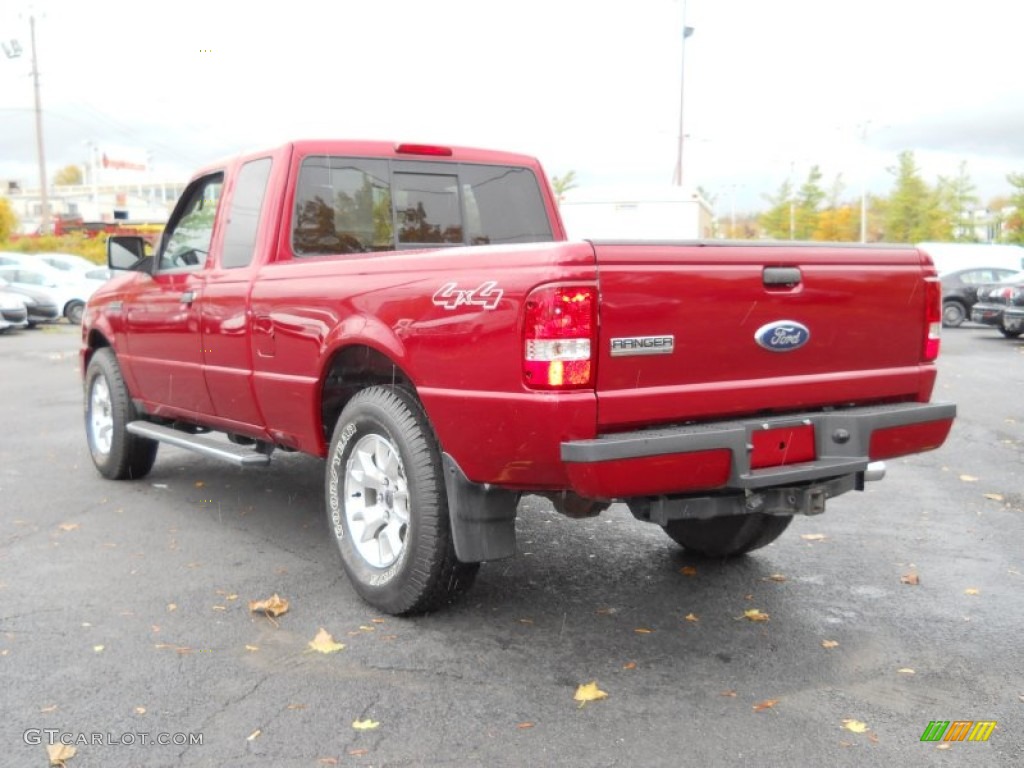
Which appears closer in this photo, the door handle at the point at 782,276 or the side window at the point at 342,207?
the door handle at the point at 782,276

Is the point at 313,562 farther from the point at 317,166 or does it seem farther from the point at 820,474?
the point at 820,474

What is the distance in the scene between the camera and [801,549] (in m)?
5.26

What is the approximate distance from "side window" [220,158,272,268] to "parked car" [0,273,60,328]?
20419 millimetres

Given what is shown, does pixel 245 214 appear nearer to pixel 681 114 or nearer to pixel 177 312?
pixel 177 312

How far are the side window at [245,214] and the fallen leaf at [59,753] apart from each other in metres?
2.71

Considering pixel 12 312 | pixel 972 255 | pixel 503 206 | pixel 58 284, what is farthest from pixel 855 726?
pixel 972 255

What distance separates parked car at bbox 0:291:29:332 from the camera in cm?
2160

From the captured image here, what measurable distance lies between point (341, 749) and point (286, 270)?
241 cm

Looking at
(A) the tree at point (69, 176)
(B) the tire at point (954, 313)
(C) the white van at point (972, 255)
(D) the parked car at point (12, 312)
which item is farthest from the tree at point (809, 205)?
(A) the tree at point (69, 176)

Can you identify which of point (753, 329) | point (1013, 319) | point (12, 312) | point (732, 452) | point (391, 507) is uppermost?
point (753, 329)

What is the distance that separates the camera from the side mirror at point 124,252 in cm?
625

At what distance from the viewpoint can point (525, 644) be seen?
3.87 m

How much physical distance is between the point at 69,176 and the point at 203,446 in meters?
164

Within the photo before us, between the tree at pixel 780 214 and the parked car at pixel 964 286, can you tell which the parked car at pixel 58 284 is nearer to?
the parked car at pixel 964 286
